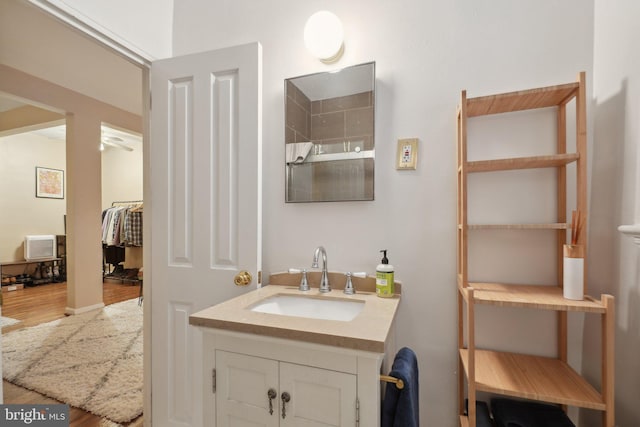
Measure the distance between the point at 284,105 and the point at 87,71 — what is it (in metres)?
2.65

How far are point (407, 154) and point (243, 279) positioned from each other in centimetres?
96

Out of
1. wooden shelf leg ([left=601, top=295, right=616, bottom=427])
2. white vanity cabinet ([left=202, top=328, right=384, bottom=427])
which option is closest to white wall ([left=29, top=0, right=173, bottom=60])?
white vanity cabinet ([left=202, top=328, right=384, bottom=427])

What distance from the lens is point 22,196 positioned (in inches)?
197

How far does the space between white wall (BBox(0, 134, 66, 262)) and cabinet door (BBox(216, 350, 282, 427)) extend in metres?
6.27

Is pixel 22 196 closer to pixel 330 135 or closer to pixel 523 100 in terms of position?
pixel 330 135

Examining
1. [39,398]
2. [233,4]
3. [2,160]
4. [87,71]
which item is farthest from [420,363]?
[2,160]

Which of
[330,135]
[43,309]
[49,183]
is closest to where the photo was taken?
[330,135]

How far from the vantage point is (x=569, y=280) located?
91 centimetres

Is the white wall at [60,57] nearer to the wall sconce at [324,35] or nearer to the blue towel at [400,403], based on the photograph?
the wall sconce at [324,35]

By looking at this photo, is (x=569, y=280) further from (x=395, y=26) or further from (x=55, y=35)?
(x=55, y=35)

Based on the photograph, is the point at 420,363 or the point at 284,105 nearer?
the point at 420,363

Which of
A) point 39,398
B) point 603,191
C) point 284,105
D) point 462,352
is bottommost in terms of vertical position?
A: point 39,398

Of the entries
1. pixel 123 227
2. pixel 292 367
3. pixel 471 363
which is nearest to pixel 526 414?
pixel 471 363

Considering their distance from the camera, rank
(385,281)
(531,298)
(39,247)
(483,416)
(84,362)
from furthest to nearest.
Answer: (39,247), (84,362), (385,281), (483,416), (531,298)
